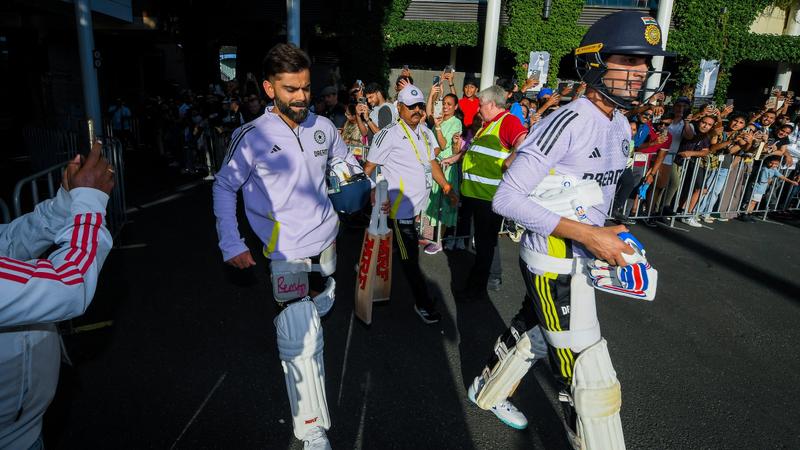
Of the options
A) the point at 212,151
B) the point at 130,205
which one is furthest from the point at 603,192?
the point at 212,151

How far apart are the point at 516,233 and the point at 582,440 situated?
16.9ft

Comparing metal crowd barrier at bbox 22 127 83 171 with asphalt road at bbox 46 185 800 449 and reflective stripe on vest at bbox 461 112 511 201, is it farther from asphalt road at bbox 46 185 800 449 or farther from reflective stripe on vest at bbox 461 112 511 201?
reflective stripe on vest at bbox 461 112 511 201

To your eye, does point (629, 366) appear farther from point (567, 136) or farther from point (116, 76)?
point (116, 76)

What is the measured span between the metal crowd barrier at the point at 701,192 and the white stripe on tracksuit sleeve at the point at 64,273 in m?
8.00

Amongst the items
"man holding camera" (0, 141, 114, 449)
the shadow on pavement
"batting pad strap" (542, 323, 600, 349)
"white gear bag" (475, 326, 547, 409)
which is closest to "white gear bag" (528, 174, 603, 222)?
"batting pad strap" (542, 323, 600, 349)

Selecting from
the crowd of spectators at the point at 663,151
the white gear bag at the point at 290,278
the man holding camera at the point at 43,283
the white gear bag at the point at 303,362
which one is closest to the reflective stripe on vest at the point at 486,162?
the crowd of spectators at the point at 663,151

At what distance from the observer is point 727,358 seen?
13.5ft

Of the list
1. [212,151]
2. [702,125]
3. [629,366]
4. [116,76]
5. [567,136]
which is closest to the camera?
[567,136]

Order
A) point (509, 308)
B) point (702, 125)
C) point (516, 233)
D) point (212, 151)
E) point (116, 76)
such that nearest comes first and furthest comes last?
point (509, 308), point (516, 233), point (702, 125), point (212, 151), point (116, 76)

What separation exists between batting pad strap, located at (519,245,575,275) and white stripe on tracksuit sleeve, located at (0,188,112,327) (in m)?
1.78

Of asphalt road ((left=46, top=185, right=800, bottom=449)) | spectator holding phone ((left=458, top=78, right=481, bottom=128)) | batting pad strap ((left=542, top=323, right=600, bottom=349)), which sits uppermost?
spectator holding phone ((left=458, top=78, right=481, bottom=128))

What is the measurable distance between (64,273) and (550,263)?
6.25ft

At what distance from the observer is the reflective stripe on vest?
4.61 meters

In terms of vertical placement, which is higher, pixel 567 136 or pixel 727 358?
pixel 567 136
